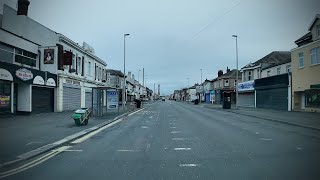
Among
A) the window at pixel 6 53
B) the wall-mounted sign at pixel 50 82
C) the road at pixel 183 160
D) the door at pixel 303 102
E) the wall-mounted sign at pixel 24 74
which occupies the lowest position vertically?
the road at pixel 183 160

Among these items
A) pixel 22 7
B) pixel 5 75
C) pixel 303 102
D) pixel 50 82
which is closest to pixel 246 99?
pixel 303 102

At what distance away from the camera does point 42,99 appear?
29000mm

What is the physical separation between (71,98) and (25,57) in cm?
865

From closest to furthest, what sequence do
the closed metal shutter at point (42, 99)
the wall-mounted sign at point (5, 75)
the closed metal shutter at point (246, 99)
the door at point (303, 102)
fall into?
the wall-mounted sign at point (5, 75), the closed metal shutter at point (42, 99), the door at point (303, 102), the closed metal shutter at point (246, 99)

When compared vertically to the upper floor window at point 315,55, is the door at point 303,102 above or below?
below

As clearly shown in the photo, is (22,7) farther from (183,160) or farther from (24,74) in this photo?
(183,160)

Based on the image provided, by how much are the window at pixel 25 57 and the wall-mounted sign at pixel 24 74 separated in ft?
6.45

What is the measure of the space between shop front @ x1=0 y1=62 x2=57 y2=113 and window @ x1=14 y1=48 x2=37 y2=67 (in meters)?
1.75

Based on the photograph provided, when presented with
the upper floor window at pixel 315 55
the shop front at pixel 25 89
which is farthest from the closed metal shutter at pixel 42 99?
the upper floor window at pixel 315 55

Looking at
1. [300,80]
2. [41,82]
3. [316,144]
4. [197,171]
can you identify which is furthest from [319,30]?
[197,171]

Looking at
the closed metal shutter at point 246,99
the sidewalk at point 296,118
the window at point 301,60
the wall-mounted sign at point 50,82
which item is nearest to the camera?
the sidewalk at point 296,118

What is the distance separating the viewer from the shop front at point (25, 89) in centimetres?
2277

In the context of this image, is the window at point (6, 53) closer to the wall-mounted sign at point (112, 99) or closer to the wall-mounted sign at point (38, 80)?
the wall-mounted sign at point (38, 80)

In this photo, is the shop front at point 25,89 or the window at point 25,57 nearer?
the shop front at point 25,89
